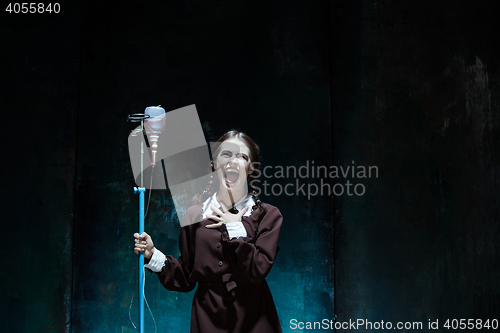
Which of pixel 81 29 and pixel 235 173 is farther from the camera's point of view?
pixel 81 29

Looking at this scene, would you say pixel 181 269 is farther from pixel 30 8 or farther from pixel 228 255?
pixel 30 8

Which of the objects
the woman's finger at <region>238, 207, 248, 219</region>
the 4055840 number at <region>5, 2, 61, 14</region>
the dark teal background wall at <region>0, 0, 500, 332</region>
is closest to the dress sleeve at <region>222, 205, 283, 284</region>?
the woman's finger at <region>238, 207, 248, 219</region>

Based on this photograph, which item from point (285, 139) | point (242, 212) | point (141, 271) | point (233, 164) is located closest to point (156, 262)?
point (141, 271)

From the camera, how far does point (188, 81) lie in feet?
11.5

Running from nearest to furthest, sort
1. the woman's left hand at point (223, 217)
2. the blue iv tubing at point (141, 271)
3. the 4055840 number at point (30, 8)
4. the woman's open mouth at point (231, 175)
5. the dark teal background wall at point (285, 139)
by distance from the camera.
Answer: the blue iv tubing at point (141, 271) → the woman's left hand at point (223, 217) → the woman's open mouth at point (231, 175) → the dark teal background wall at point (285, 139) → the 4055840 number at point (30, 8)

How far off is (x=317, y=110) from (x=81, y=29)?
2.28 meters

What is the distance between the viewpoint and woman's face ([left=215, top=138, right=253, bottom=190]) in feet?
7.72

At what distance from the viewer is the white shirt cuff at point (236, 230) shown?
2.17 m

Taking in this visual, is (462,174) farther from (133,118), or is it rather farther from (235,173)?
(133,118)

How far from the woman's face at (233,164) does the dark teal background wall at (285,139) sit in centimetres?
105

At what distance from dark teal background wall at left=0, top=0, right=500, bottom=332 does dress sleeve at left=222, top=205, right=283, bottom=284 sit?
1.14 m

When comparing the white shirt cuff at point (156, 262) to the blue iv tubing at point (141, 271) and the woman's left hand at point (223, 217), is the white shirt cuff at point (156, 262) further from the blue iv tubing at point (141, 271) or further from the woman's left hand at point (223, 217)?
the woman's left hand at point (223, 217)

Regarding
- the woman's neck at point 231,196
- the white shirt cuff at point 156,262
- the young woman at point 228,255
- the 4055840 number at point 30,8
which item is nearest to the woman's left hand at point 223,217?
the young woman at point 228,255

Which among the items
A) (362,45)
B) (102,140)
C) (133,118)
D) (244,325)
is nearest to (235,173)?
(133,118)
